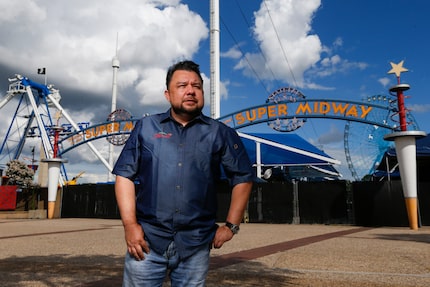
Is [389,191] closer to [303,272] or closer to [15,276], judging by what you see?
[303,272]

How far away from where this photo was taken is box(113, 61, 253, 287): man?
2057mm

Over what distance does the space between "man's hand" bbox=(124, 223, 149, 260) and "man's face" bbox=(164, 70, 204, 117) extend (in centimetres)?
72

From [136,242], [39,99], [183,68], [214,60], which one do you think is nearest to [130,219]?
[136,242]

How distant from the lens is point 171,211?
208cm

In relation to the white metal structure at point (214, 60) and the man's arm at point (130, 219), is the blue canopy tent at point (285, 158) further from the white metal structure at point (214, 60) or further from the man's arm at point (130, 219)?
the man's arm at point (130, 219)

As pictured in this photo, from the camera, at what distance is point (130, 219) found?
206 cm

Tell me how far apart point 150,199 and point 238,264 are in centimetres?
459

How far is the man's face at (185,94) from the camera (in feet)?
7.39

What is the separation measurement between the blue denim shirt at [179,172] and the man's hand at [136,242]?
4 cm

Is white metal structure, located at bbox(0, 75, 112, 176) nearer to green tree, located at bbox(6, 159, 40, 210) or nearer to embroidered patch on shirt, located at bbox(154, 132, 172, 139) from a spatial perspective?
green tree, located at bbox(6, 159, 40, 210)

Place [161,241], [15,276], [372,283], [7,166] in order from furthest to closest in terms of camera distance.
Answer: [7,166]
[15,276]
[372,283]
[161,241]

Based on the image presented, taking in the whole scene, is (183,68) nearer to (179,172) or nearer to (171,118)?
(171,118)

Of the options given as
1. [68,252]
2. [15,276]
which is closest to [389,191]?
[68,252]

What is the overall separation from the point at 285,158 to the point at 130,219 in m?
26.9
